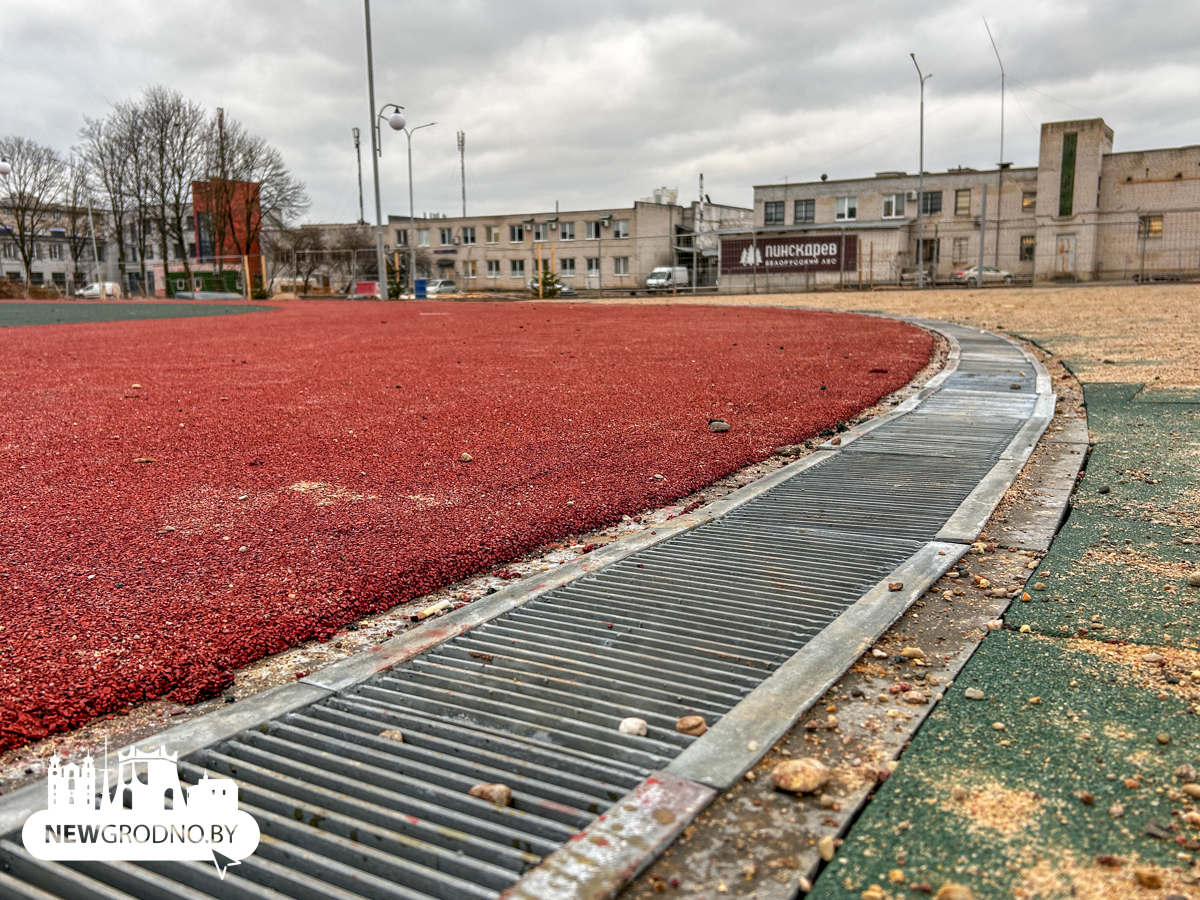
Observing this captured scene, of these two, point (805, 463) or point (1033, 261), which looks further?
point (1033, 261)

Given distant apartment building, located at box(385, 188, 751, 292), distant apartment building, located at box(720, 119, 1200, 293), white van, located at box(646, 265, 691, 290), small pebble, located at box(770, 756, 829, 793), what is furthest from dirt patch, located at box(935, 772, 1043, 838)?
distant apartment building, located at box(385, 188, 751, 292)

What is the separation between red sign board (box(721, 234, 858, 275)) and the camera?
155ft

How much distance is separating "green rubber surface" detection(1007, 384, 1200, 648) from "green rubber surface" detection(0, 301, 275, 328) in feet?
80.2

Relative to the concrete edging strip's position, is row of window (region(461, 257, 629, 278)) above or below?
above

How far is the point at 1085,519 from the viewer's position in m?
4.44

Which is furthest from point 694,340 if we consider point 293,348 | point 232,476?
point 232,476

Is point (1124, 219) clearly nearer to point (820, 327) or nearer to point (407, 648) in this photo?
point (820, 327)

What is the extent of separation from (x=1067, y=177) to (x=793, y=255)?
15.7 metres

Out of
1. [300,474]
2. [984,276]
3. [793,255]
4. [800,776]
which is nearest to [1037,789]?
[800,776]

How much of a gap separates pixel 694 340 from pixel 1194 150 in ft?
152

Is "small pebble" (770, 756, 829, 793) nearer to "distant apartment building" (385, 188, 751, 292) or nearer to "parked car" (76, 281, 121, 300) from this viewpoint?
"parked car" (76, 281, 121, 300)

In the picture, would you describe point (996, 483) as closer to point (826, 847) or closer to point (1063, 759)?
point (1063, 759)

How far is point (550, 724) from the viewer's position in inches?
103

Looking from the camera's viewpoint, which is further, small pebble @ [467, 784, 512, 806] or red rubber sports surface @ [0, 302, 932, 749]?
red rubber sports surface @ [0, 302, 932, 749]
